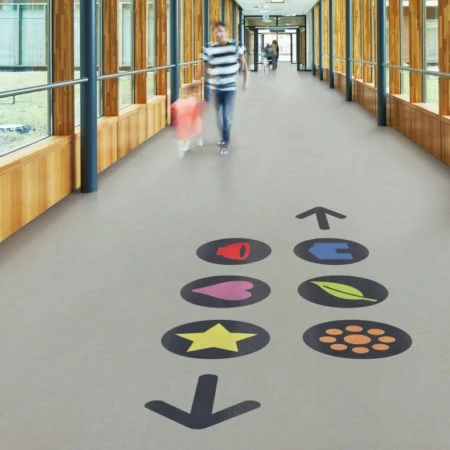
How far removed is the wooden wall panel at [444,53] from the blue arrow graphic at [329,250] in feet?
12.3

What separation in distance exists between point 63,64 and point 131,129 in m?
2.72

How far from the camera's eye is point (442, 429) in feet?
6.59

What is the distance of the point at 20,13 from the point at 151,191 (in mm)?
1689

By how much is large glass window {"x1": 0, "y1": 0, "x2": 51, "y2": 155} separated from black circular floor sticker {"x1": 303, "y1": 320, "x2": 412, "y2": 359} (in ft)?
8.62

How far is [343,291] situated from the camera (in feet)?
10.8

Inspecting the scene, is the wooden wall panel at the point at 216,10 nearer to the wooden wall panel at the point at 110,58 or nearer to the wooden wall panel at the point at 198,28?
the wooden wall panel at the point at 198,28

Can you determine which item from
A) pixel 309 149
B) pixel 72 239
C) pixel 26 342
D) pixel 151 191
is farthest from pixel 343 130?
pixel 26 342

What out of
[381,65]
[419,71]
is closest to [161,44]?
[381,65]

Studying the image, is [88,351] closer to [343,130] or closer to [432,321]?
[432,321]

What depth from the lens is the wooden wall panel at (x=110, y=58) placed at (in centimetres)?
771

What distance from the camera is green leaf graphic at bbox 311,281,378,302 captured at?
3.19 m

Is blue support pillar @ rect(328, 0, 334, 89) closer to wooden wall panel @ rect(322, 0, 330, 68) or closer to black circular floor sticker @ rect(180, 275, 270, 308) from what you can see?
wooden wall panel @ rect(322, 0, 330, 68)

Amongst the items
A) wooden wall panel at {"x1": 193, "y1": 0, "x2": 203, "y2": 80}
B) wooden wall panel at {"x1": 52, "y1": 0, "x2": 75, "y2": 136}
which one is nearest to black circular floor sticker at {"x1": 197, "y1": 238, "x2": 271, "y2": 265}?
wooden wall panel at {"x1": 52, "y1": 0, "x2": 75, "y2": 136}

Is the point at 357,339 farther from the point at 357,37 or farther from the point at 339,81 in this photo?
the point at 339,81
